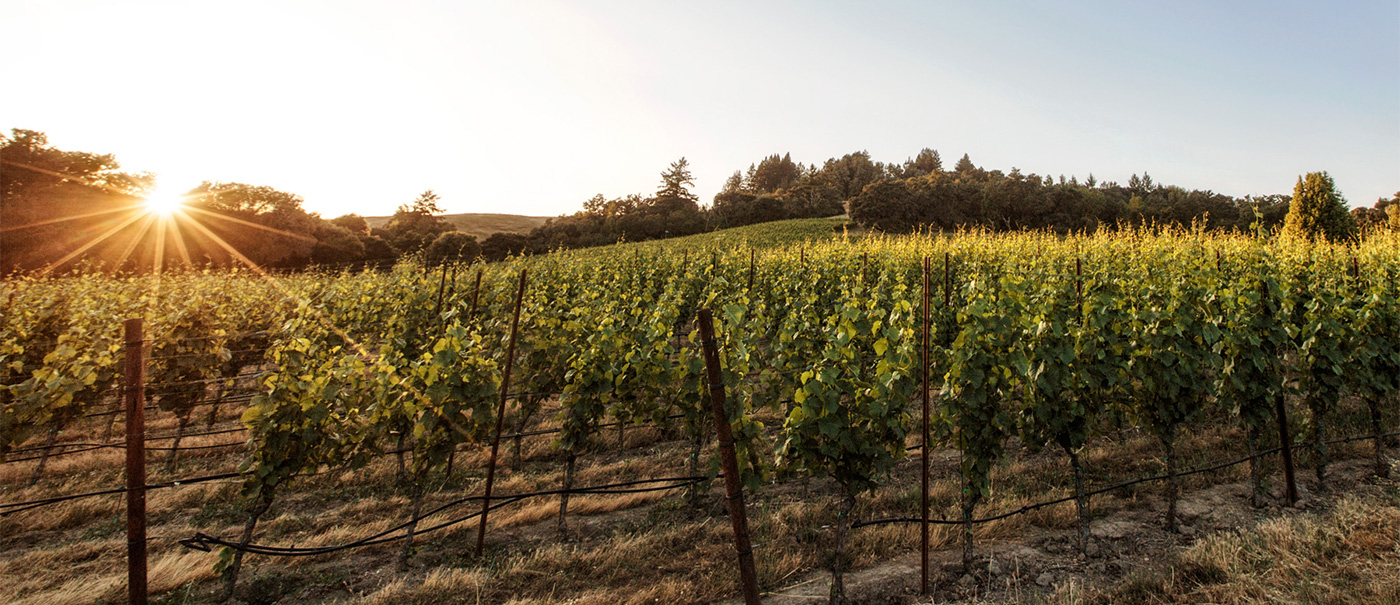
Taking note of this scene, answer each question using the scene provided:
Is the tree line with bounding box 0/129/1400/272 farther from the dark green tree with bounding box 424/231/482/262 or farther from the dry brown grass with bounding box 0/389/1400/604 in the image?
the dry brown grass with bounding box 0/389/1400/604

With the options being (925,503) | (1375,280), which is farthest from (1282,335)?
(925,503)

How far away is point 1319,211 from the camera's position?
88.0 feet

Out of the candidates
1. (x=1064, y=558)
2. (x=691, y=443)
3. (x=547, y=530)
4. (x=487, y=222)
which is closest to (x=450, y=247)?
(x=487, y=222)

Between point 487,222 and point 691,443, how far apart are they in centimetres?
7572

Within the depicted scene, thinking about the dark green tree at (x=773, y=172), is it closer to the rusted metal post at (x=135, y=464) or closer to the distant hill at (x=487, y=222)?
the distant hill at (x=487, y=222)

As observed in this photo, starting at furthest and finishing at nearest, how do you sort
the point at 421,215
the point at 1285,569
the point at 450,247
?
1. the point at 421,215
2. the point at 450,247
3. the point at 1285,569

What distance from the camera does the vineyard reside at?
409 centimetres

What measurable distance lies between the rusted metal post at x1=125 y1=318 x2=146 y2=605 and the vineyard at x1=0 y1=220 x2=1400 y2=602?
29cm

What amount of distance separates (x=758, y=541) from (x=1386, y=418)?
27.7 ft

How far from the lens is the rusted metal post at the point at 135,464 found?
9.04 feet

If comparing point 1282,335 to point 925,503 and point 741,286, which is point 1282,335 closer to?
point 925,503

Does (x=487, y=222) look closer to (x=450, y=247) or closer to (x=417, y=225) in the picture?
(x=417, y=225)

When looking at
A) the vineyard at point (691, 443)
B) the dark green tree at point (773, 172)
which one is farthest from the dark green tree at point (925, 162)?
the vineyard at point (691, 443)

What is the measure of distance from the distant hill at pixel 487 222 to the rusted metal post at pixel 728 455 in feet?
223
